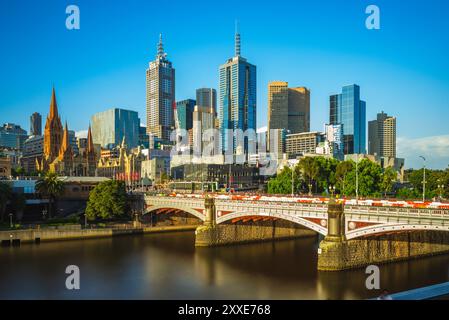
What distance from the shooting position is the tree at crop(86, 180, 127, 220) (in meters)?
88.1

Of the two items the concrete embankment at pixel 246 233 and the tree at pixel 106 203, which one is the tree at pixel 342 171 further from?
the tree at pixel 106 203

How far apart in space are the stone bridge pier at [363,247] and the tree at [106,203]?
5051cm

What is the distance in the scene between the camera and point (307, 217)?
181ft

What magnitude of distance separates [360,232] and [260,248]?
24.0 meters

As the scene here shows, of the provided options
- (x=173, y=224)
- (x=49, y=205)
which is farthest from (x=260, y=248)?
(x=49, y=205)

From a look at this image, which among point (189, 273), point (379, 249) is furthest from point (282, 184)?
point (189, 273)

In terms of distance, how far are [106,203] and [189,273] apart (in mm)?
40259

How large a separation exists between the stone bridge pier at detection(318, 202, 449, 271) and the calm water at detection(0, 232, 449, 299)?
1.33 m

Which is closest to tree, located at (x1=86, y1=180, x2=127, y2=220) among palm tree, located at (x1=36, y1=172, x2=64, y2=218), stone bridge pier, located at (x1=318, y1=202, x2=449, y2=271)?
palm tree, located at (x1=36, y1=172, x2=64, y2=218)

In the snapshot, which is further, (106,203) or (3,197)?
(106,203)

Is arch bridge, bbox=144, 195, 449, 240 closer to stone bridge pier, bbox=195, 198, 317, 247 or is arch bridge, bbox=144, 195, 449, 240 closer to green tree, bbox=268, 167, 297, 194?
stone bridge pier, bbox=195, 198, 317, 247

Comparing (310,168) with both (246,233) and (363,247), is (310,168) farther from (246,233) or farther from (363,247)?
(363,247)

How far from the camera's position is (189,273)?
53438 millimetres
